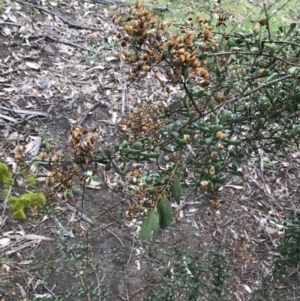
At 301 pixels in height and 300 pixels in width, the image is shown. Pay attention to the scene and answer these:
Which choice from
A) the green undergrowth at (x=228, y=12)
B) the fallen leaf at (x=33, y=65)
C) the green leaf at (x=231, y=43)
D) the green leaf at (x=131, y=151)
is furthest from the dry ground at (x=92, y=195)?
the green leaf at (x=231, y=43)

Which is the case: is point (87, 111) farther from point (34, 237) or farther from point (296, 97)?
point (296, 97)

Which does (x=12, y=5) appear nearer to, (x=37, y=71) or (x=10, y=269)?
(x=37, y=71)

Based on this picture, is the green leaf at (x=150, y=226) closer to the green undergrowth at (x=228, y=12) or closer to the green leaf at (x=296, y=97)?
the green leaf at (x=296, y=97)

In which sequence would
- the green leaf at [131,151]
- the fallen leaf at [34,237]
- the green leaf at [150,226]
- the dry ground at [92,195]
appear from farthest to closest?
the fallen leaf at [34,237] → the dry ground at [92,195] → the green leaf at [131,151] → the green leaf at [150,226]

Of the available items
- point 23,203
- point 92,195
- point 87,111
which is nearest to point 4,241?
point 23,203

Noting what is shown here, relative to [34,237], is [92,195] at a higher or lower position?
higher

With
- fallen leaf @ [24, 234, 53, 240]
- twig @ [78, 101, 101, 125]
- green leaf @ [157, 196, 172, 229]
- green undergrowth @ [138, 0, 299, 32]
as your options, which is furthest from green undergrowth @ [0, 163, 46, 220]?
green undergrowth @ [138, 0, 299, 32]

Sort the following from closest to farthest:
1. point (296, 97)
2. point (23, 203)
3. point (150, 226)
Answer: point (150, 226)
point (296, 97)
point (23, 203)

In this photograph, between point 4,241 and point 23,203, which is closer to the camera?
point 4,241

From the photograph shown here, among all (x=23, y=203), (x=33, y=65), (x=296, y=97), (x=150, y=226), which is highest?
(x=296, y=97)

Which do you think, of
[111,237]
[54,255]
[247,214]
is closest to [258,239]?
[247,214]

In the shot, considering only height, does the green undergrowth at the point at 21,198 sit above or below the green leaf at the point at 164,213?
below

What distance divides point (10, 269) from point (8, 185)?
25.3 inches

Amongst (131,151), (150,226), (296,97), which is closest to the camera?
(150,226)
